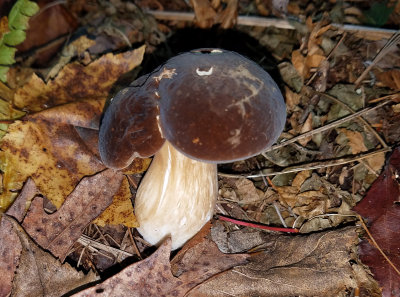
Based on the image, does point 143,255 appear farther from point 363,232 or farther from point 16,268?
point 363,232

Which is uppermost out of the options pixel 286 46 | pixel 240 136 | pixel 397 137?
pixel 240 136

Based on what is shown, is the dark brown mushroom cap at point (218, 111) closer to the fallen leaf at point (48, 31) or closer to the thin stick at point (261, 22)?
the thin stick at point (261, 22)

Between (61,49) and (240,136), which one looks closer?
(240,136)

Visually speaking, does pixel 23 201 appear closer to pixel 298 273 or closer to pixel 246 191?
pixel 246 191

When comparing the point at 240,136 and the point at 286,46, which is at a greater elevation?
the point at 240,136

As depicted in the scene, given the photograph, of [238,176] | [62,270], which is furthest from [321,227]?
Result: [62,270]

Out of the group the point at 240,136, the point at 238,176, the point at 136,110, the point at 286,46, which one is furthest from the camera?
the point at 286,46

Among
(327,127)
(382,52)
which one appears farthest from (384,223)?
(382,52)
